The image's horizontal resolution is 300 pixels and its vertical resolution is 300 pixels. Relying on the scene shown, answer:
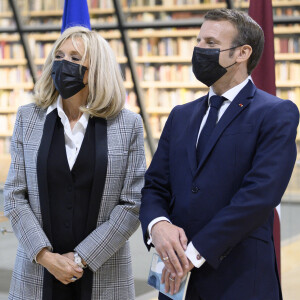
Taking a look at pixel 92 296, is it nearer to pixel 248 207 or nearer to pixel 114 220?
pixel 114 220

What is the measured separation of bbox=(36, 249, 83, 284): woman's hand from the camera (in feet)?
6.97

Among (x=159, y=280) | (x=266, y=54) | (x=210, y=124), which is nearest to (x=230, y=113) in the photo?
(x=210, y=124)

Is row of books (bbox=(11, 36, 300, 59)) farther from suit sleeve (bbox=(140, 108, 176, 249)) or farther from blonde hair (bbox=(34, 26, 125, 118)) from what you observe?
suit sleeve (bbox=(140, 108, 176, 249))

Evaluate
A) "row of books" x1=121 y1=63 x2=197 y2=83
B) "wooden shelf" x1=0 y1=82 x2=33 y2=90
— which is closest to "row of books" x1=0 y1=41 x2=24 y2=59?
"wooden shelf" x1=0 y1=82 x2=33 y2=90

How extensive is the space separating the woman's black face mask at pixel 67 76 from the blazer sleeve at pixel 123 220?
0.27 meters

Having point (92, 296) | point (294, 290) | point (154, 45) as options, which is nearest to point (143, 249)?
point (294, 290)

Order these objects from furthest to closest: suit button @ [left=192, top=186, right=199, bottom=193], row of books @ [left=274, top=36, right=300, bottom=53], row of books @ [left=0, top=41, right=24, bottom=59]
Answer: row of books @ [left=0, top=41, right=24, bottom=59] → row of books @ [left=274, top=36, right=300, bottom=53] → suit button @ [left=192, top=186, right=199, bottom=193]

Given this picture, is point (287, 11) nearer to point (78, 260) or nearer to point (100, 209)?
point (100, 209)

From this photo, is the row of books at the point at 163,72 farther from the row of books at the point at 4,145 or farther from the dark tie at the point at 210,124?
the dark tie at the point at 210,124

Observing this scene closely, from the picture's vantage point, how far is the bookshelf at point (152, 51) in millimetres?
6305

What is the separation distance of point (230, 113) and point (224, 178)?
0.22m

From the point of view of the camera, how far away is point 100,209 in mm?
2230

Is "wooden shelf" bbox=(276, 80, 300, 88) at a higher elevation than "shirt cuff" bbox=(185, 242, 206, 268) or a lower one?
lower

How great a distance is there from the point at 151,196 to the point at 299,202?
13.7 ft
